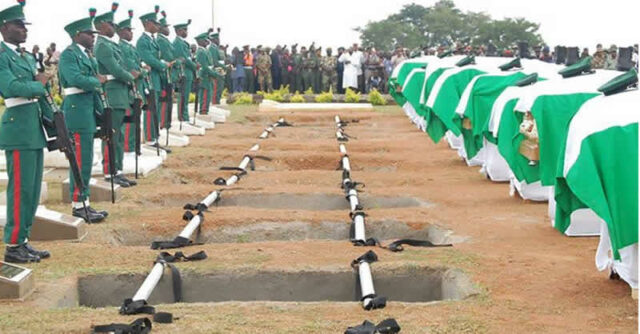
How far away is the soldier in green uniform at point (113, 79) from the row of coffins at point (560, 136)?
4.28 metres

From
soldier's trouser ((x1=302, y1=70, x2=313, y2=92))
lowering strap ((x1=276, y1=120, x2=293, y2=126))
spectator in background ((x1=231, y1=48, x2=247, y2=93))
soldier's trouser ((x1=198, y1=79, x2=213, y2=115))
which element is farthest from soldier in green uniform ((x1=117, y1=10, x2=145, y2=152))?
soldier's trouser ((x1=302, y1=70, x2=313, y2=92))

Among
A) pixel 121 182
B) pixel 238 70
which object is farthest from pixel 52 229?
pixel 238 70

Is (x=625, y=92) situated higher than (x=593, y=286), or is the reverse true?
(x=625, y=92)

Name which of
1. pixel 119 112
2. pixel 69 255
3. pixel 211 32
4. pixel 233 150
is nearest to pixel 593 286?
pixel 69 255

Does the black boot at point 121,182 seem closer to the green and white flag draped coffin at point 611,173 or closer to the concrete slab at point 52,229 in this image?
the concrete slab at point 52,229

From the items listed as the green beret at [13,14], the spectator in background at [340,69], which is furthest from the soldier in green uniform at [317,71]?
the green beret at [13,14]

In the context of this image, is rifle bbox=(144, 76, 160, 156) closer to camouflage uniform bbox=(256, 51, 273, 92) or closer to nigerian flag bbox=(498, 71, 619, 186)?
nigerian flag bbox=(498, 71, 619, 186)

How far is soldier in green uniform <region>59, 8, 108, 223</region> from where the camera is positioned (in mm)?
9414

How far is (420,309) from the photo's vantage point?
6277 millimetres

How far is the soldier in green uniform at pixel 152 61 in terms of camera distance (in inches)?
594

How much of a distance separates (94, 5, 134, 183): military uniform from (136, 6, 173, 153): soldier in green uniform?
9.46 ft

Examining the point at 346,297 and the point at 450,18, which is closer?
the point at 346,297

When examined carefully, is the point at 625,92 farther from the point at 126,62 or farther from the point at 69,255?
the point at 126,62

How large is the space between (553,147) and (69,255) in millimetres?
4703
